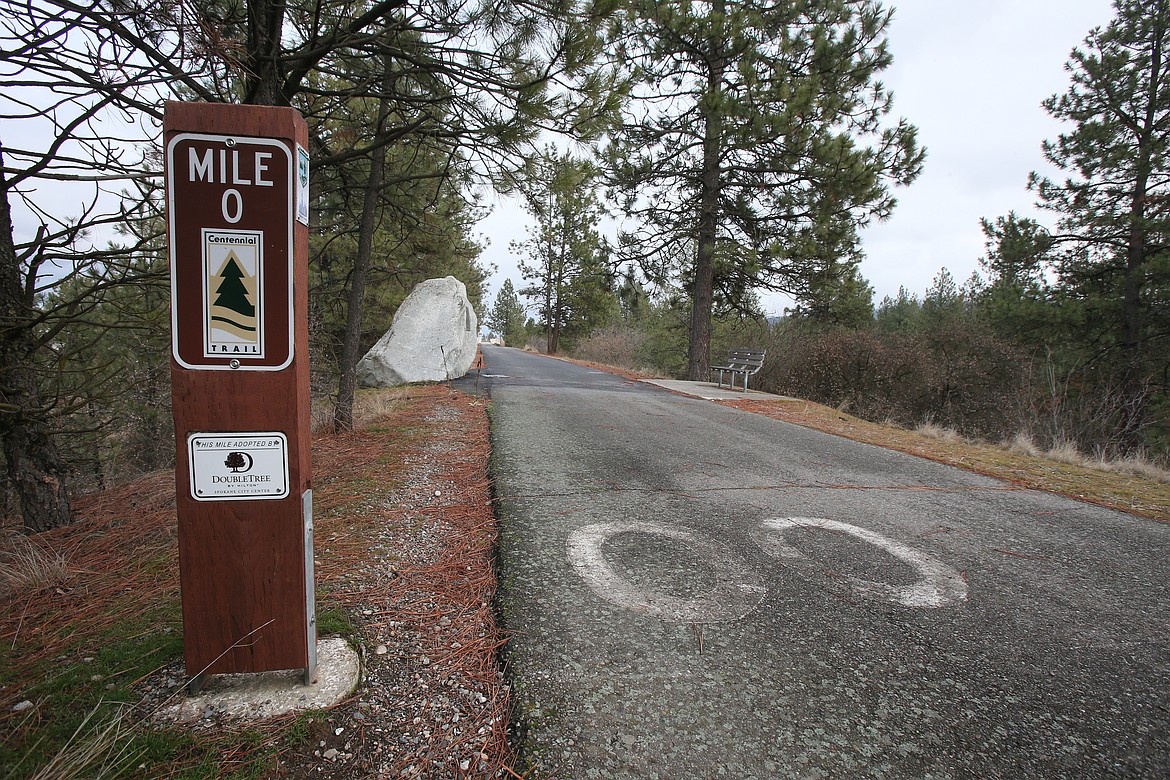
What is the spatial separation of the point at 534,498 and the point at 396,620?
1.56 m

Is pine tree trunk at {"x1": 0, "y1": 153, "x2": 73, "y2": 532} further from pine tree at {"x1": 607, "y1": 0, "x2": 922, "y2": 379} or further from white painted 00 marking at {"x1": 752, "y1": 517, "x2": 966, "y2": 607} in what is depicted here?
pine tree at {"x1": 607, "y1": 0, "x2": 922, "y2": 379}

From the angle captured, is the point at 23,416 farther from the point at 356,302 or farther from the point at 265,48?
the point at 356,302

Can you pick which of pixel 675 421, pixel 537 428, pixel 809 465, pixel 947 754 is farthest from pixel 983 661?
pixel 675 421

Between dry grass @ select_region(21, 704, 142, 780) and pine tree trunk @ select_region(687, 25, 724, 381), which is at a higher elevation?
pine tree trunk @ select_region(687, 25, 724, 381)

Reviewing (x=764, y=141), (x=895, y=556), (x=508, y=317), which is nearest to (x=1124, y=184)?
(x=764, y=141)

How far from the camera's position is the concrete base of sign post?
5.20 feet

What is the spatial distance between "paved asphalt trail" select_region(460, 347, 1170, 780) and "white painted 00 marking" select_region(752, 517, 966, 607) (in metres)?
0.01

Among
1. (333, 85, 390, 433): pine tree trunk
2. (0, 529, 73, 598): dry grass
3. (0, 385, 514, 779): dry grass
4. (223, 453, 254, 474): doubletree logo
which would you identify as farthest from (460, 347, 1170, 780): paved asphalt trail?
(333, 85, 390, 433): pine tree trunk

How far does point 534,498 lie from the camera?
364cm

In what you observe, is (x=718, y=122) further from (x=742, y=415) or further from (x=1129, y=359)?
(x=1129, y=359)

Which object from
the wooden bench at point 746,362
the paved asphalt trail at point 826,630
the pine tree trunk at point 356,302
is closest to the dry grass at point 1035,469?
the paved asphalt trail at point 826,630

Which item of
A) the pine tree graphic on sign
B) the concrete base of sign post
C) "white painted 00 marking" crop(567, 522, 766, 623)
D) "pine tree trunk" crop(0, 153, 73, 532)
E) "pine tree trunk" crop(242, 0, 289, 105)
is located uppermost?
"pine tree trunk" crop(242, 0, 289, 105)

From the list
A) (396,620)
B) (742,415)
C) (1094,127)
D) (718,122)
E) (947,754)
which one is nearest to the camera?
(947,754)

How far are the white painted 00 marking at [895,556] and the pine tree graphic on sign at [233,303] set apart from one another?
263 cm
